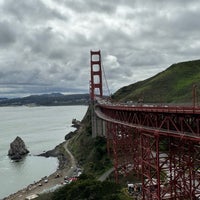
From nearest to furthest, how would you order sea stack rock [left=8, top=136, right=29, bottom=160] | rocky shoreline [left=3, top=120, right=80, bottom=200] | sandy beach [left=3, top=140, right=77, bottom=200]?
1. sandy beach [left=3, top=140, right=77, bottom=200]
2. rocky shoreline [left=3, top=120, right=80, bottom=200]
3. sea stack rock [left=8, top=136, right=29, bottom=160]

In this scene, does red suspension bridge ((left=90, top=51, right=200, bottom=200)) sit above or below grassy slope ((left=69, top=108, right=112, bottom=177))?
above

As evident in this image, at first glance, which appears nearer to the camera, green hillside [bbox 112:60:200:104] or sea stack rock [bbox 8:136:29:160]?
sea stack rock [bbox 8:136:29:160]

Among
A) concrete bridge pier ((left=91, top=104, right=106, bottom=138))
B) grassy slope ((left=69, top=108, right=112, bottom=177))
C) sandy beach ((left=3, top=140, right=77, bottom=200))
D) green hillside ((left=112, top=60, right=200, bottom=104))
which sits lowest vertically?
sandy beach ((left=3, top=140, right=77, bottom=200))

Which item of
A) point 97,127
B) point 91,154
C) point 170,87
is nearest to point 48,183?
point 91,154

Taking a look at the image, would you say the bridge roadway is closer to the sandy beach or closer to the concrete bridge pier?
the sandy beach

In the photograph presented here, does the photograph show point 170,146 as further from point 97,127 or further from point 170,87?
point 170,87

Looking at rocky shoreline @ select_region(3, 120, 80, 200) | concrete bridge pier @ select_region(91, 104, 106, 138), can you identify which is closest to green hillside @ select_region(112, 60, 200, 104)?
concrete bridge pier @ select_region(91, 104, 106, 138)

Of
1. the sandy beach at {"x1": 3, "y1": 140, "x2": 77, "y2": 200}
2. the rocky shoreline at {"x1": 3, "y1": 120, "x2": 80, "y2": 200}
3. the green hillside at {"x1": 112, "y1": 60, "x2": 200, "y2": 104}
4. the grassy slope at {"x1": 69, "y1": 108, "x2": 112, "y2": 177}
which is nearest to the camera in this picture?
the grassy slope at {"x1": 69, "y1": 108, "x2": 112, "y2": 177}

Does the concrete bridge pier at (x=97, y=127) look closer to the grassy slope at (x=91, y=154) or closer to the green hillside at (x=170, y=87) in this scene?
the grassy slope at (x=91, y=154)

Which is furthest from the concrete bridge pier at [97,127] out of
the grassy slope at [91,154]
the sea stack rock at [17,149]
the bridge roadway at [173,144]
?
the bridge roadway at [173,144]

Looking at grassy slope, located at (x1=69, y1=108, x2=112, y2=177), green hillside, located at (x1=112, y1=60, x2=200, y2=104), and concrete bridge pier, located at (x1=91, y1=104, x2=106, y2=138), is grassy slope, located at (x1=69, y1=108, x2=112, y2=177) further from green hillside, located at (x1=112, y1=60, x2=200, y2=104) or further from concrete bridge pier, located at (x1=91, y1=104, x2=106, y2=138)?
green hillside, located at (x1=112, y1=60, x2=200, y2=104)
